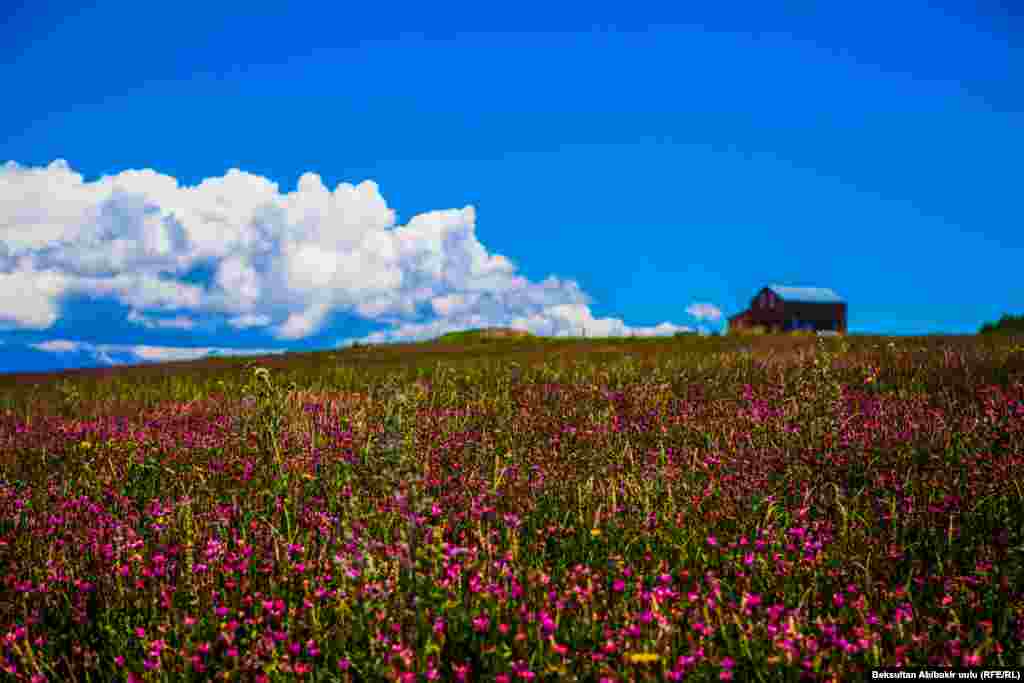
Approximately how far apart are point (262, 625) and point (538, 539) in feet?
5.37

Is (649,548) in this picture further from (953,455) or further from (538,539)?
(953,455)

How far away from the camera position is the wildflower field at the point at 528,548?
290cm

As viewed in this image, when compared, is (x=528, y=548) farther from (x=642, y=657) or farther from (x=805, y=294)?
(x=805, y=294)

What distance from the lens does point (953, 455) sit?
5328 mm

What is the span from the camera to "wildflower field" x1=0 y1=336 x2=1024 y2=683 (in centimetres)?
290

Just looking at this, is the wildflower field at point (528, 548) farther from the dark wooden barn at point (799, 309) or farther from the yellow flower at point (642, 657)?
the dark wooden barn at point (799, 309)

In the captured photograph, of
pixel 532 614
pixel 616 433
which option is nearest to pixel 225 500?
pixel 532 614

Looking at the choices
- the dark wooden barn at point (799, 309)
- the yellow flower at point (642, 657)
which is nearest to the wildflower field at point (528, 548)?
the yellow flower at point (642, 657)

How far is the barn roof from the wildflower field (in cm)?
5766

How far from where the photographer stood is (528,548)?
3.98 metres

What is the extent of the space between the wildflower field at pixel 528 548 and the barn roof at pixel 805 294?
57.7 metres

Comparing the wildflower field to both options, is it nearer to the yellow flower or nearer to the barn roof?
the yellow flower

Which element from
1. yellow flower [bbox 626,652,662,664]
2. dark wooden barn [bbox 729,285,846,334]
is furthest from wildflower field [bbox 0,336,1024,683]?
dark wooden barn [bbox 729,285,846,334]

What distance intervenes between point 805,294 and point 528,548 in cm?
6421
